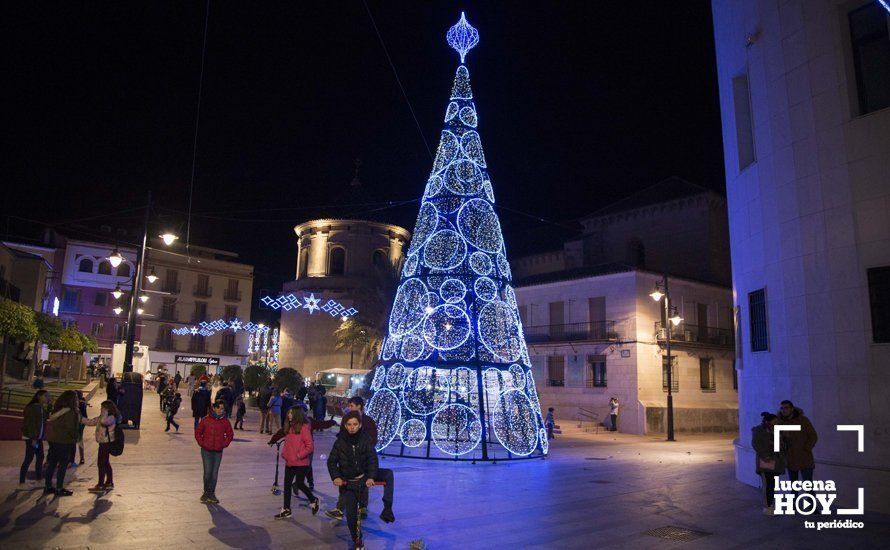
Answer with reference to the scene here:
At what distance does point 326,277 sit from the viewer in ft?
148

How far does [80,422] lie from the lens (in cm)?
902

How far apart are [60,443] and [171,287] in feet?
157

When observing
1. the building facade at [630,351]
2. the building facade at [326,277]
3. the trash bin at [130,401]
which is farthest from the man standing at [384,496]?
the building facade at [326,277]

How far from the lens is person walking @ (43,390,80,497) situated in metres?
8.38

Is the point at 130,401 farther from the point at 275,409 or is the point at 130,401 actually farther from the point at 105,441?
the point at 105,441

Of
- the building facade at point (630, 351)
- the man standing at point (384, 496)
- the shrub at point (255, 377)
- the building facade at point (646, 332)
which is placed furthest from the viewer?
the shrub at point (255, 377)

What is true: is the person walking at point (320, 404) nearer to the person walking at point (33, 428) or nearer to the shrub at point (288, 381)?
the person walking at point (33, 428)

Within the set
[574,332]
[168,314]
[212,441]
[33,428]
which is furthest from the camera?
[168,314]

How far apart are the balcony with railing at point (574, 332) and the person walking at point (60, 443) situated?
23.2 metres

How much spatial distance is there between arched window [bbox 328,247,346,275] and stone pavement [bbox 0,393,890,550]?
107ft

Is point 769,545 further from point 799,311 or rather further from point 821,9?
point 821,9

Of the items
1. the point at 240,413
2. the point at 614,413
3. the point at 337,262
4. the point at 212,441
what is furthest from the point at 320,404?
the point at 337,262

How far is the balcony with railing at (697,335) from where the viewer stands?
91.8ft

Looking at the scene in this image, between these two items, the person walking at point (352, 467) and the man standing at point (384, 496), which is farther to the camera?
the man standing at point (384, 496)
